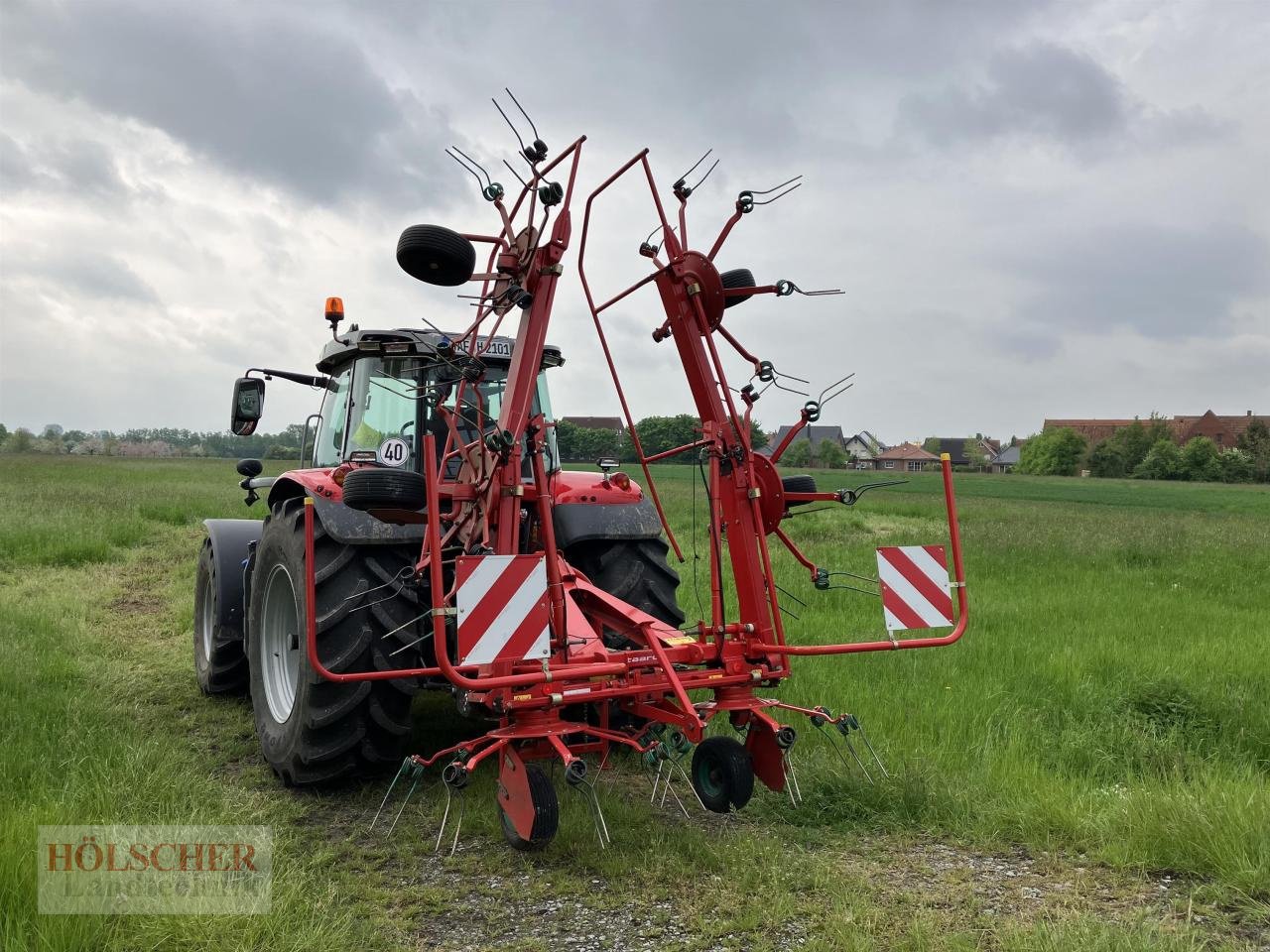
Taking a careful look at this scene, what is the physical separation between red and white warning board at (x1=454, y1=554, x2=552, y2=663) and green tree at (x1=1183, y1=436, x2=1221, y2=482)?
70031mm

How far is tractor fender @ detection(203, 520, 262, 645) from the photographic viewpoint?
5438 millimetres

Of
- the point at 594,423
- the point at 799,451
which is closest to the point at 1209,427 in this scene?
the point at 799,451

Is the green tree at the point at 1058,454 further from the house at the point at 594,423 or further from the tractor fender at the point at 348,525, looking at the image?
the tractor fender at the point at 348,525

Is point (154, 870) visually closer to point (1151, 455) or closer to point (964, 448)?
point (1151, 455)

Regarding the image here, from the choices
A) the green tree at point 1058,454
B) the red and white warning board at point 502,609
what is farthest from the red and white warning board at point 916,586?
the green tree at point 1058,454

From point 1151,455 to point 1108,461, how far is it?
215 inches

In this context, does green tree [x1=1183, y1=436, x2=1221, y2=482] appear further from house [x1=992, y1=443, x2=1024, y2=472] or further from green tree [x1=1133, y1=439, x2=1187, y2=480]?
house [x1=992, y1=443, x2=1024, y2=472]

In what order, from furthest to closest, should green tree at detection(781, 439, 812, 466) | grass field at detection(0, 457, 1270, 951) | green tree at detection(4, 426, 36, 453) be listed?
1. green tree at detection(4, 426, 36, 453)
2. green tree at detection(781, 439, 812, 466)
3. grass field at detection(0, 457, 1270, 951)

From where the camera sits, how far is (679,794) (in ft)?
12.7

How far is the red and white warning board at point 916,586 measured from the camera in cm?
351

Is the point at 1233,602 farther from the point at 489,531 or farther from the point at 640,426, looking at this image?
the point at 489,531

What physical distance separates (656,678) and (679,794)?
2.85 feet

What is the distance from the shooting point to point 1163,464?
212 ft

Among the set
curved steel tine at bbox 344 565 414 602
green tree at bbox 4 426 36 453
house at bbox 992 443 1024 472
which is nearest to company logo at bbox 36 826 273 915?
curved steel tine at bbox 344 565 414 602
